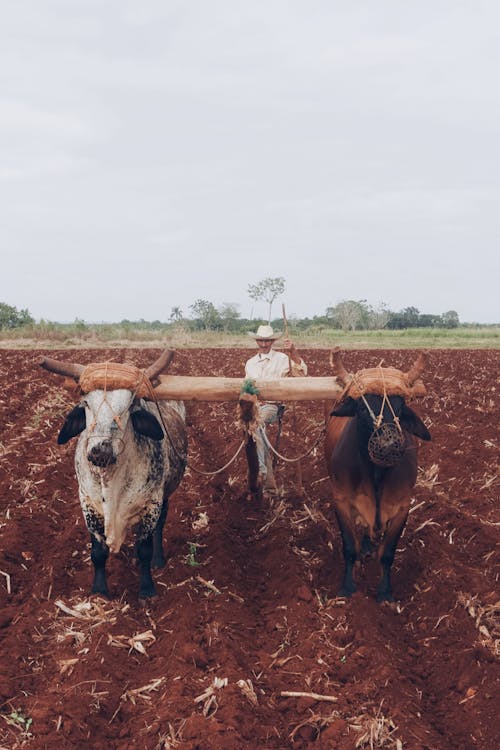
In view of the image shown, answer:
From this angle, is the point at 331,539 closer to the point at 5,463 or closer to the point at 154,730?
the point at 154,730

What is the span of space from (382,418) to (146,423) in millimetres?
1845

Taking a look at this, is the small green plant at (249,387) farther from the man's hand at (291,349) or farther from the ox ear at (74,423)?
the ox ear at (74,423)

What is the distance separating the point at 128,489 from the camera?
17.7ft

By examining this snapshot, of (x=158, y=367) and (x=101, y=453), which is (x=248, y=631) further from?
(x=158, y=367)

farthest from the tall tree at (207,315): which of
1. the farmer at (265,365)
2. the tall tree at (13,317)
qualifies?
the farmer at (265,365)

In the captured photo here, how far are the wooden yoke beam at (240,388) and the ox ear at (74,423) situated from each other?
732 millimetres

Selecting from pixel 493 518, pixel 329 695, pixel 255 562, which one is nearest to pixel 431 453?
pixel 493 518

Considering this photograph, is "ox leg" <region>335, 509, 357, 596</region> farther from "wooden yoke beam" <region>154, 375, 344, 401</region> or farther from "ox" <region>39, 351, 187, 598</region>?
"ox" <region>39, 351, 187, 598</region>

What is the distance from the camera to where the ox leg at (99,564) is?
549 centimetres

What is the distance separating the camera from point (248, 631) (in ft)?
17.3

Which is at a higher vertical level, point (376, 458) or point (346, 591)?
point (376, 458)

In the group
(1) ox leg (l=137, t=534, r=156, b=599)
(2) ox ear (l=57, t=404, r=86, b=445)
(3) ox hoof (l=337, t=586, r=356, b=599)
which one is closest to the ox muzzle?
(2) ox ear (l=57, t=404, r=86, b=445)

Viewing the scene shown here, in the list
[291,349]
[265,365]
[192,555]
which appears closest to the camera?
[192,555]

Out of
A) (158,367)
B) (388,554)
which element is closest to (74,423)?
(158,367)
